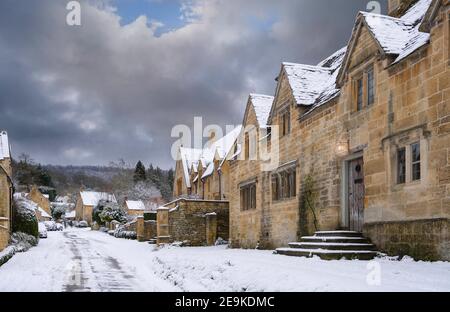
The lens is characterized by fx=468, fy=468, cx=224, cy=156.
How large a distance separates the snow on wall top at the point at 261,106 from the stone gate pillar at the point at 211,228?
26.9 feet

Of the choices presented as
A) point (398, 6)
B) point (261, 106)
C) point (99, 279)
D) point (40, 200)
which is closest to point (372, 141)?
point (398, 6)

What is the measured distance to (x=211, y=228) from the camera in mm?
29562

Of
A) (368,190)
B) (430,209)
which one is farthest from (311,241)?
(430,209)

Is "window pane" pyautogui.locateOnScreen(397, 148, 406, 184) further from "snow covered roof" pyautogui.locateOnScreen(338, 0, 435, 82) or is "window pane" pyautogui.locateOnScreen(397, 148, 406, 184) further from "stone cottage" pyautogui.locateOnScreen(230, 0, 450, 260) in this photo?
"snow covered roof" pyautogui.locateOnScreen(338, 0, 435, 82)

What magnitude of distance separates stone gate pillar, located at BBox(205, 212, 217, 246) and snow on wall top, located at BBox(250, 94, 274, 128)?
8.21 meters

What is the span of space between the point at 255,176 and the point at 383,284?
626 inches

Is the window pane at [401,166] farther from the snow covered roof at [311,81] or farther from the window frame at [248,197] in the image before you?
the window frame at [248,197]

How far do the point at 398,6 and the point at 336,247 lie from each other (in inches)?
439

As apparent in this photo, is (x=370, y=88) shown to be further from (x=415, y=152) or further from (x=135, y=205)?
(x=135, y=205)

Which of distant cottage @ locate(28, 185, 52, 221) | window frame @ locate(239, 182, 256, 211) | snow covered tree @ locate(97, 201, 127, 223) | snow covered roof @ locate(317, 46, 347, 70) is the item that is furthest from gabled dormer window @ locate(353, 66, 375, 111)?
distant cottage @ locate(28, 185, 52, 221)

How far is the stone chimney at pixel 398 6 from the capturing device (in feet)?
60.3

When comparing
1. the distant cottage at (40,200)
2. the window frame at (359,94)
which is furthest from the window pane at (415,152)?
the distant cottage at (40,200)

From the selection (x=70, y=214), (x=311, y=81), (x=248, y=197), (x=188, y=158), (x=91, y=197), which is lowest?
(x=70, y=214)

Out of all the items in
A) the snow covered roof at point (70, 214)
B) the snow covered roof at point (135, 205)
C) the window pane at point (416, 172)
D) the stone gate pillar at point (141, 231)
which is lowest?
the snow covered roof at point (70, 214)
